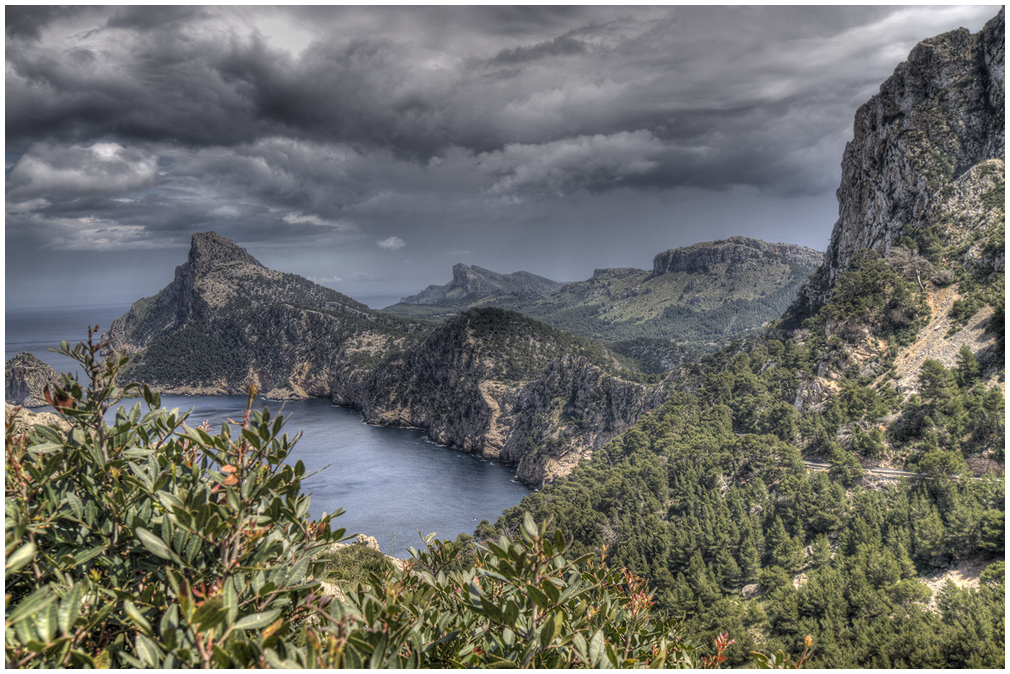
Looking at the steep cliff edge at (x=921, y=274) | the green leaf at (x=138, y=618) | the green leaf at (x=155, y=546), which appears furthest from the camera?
the steep cliff edge at (x=921, y=274)

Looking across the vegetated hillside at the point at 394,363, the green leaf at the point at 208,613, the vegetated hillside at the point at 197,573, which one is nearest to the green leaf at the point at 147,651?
the vegetated hillside at the point at 197,573

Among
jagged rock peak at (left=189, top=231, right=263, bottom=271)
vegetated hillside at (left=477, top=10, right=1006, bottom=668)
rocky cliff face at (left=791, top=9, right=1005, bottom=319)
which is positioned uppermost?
jagged rock peak at (left=189, top=231, right=263, bottom=271)

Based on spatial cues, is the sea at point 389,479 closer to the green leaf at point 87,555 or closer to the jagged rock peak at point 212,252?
the green leaf at point 87,555

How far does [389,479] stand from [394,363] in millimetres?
40077

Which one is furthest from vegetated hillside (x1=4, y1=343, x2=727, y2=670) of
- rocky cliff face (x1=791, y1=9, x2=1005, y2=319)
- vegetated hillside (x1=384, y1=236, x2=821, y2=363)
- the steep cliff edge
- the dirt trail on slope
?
vegetated hillside (x1=384, y1=236, x2=821, y2=363)

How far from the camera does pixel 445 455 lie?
77625 millimetres

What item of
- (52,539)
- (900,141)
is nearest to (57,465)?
(52,539)

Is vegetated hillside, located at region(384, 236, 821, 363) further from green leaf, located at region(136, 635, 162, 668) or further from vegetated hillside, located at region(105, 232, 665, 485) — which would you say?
green leaf, located at region(136, 635, 162, 668)

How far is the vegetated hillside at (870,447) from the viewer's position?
17.2 m

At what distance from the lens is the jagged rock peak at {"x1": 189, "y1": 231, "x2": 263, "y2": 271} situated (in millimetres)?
145125

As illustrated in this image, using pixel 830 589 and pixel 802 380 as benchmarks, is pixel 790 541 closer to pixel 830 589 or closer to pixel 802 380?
pixel 830 589

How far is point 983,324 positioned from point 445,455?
64.6 meters

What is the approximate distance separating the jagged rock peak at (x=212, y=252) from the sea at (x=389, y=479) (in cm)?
5517

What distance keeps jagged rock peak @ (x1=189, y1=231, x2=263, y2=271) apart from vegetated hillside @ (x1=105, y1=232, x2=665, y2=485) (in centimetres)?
37
